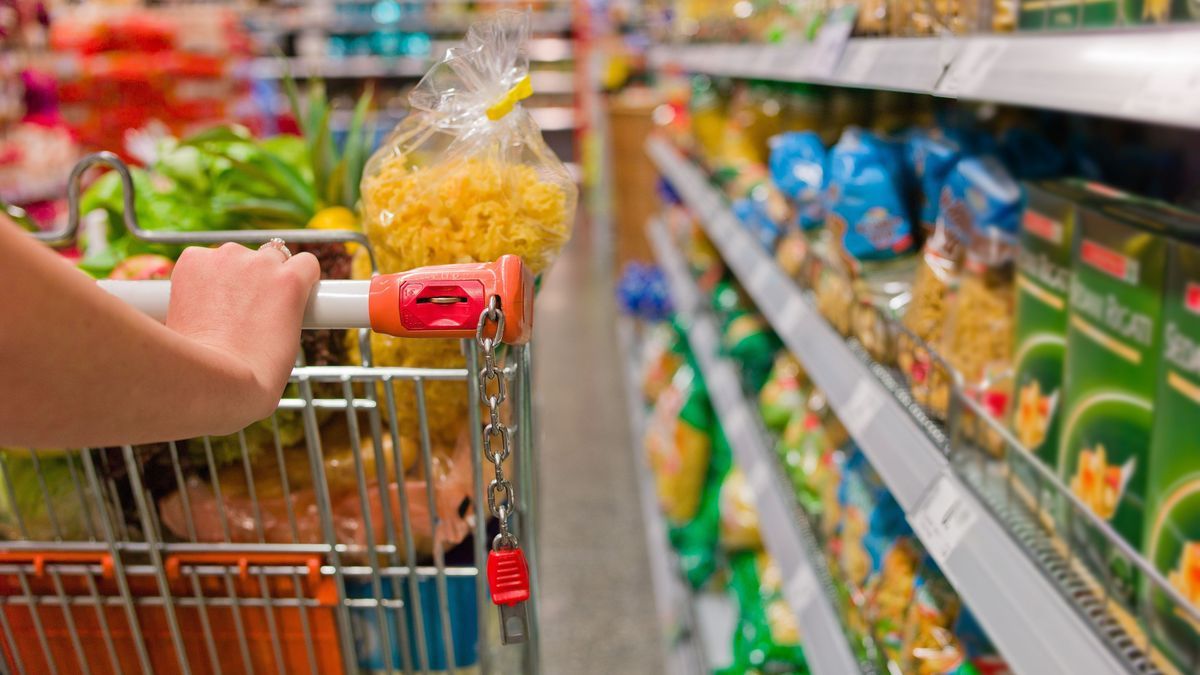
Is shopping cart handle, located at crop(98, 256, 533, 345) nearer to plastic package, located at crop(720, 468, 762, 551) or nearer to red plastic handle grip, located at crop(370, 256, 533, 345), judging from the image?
red plastic handle grip, located at crop(370, 256, 533, 345)

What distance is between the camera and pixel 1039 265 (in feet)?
2.91

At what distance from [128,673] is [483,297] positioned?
0.61m

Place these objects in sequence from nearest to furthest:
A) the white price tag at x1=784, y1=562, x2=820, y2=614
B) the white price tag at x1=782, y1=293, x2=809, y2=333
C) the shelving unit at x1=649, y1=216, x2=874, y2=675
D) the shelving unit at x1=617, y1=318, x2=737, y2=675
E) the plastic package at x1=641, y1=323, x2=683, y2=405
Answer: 1. the shelving unit at x1=649, y1=216, x2=874, y2=675
2. the white price tag at x1=784, y1=562, x2=820, y2=614
3. the white price tag at x1=782, y1=293, x2=809, y2=333
4. the shelving unit at x1=617, y1=318, x2=737, y2=675
5. the plastic package at x1=641, y1=323, x2=683, y2=405

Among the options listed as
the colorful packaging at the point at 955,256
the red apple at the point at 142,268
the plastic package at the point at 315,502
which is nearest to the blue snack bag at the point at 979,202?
the colorful packaging at the point at 955,256

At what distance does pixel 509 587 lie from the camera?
71 cm

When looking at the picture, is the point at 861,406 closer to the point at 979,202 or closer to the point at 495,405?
the point at 979,202

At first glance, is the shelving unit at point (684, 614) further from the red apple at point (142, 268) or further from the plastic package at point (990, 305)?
the red apple at point (142, 268)

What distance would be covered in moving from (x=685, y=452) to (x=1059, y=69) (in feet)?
5.85

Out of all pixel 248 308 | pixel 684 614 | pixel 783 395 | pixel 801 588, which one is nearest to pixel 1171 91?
pixel 248 308

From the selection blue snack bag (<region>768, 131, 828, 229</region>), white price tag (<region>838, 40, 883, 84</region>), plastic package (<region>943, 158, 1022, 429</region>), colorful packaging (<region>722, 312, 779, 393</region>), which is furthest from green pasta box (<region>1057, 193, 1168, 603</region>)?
colorful packaging (<region>722, 312, 779, 393</region>)

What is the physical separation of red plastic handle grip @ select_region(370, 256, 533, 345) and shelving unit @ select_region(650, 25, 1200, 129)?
412mm

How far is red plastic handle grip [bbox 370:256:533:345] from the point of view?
657 mm

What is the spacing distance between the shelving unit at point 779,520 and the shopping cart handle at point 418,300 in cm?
74

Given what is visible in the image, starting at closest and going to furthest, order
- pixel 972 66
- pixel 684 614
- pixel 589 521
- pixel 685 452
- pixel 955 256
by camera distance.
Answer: pixel 972 66 → pixel 955 256 → pixel 684 614 → pixel 685 452 → pixel 589 521
